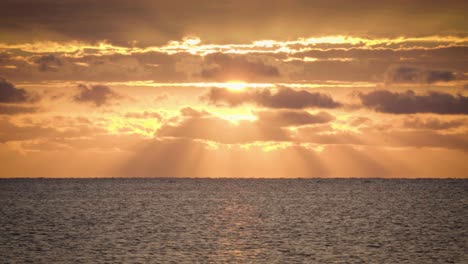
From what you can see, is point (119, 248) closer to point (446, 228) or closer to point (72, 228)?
point (72, 228)

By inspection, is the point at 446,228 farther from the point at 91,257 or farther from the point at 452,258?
the point at 91,257

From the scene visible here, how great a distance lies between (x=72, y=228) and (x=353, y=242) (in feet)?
130

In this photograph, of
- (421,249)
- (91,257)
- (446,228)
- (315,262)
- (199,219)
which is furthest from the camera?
(199,219)

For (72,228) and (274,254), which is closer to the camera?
(274,254)

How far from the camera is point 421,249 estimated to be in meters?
69.2

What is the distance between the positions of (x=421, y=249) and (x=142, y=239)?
31.1 m

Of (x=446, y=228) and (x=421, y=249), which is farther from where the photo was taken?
(x=446, y=228)

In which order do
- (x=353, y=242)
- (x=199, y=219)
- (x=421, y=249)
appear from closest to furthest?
(x=421, y=249)
(x=353, y=242)
(x=199, y=219)

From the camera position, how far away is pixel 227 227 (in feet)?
308

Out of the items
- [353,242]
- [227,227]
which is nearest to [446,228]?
[353,242]

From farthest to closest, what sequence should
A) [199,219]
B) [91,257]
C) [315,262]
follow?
[199,219], [91,257], [315,262]

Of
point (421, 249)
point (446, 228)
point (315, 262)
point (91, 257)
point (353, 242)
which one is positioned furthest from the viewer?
point (446, 228)

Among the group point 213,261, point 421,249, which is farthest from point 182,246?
point 421,249

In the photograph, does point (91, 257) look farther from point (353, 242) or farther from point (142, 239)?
point (353, 242)
